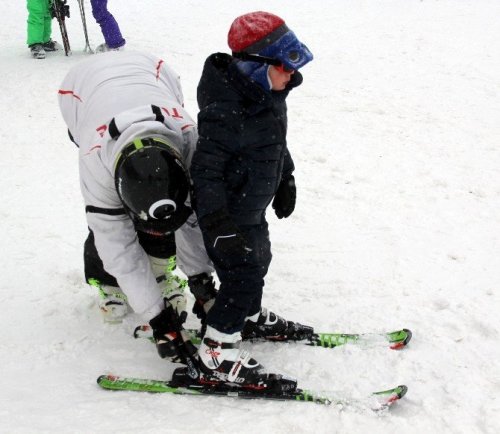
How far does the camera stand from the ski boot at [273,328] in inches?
119

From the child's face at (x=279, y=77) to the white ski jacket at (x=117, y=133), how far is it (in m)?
0.53

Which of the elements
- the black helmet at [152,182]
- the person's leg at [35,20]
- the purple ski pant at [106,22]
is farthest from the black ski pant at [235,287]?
the person's leg at [35,20]

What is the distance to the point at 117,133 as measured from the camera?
242 centimetres

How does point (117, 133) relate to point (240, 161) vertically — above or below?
above

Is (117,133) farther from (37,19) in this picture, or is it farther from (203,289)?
(37,19)

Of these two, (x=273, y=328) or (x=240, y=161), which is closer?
(x=240, y=161)

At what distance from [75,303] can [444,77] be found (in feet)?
20.2

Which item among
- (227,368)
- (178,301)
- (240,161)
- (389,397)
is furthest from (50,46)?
(389,397)

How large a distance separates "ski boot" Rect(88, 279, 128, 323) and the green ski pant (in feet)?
20.0

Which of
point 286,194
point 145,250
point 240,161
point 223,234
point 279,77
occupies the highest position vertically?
point 279,77

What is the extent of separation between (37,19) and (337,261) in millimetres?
6505

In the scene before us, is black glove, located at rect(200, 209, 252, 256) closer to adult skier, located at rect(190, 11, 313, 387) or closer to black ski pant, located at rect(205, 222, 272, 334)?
adult skier, located at rect(190, 11, 313, 387)

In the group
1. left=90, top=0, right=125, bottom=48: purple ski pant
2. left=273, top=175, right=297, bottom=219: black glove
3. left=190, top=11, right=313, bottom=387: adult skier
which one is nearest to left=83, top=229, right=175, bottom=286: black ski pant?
left=190, top=11, right=313, bottom=387: adult skier

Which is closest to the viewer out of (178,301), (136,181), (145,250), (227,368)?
(136,181)
